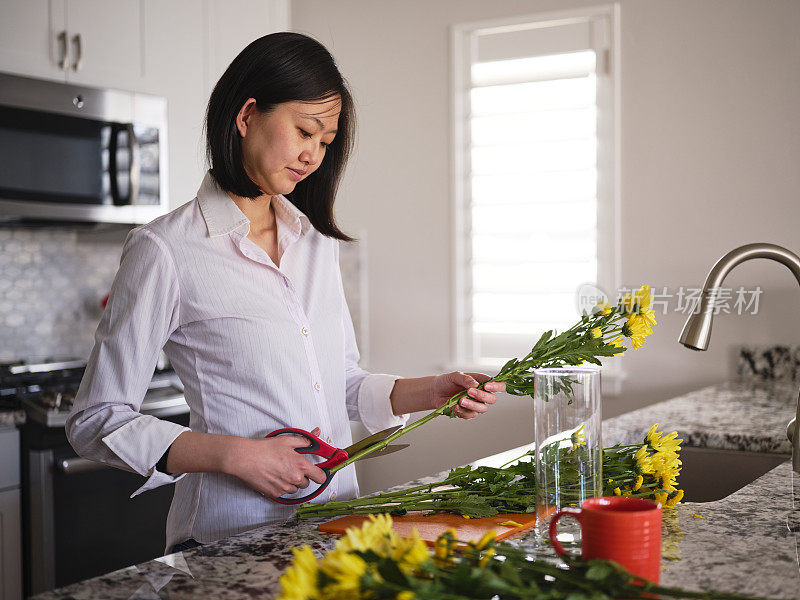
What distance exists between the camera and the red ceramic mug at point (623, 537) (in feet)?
2.56

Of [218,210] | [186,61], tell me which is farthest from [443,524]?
[186,61]

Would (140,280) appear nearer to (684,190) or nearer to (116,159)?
(116,159)

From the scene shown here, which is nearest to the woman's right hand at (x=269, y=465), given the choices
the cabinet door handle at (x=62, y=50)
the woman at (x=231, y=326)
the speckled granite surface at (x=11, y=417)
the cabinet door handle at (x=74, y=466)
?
the woman at (x=231, y=326)

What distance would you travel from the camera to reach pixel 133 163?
286 cm

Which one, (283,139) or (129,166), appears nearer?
(283,139)

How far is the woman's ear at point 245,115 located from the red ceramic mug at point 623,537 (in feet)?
2.69

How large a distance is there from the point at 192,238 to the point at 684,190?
216 cm

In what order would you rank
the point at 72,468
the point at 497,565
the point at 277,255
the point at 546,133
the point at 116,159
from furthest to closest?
the point at 546,133, the point at 116,159, the point at 72,468, the point at 277,255, the point at 497,565

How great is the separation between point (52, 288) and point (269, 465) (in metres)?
2.23

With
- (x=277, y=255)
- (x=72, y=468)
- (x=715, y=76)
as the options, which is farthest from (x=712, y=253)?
(x=72, y=468)

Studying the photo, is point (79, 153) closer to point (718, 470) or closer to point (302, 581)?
point (718, 470)

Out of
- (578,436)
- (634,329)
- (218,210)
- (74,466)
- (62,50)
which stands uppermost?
(62,50)

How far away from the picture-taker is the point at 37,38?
8.71 feet

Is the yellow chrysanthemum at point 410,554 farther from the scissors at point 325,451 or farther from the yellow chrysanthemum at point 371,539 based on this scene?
the scissors at point 325,451
